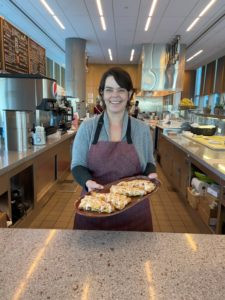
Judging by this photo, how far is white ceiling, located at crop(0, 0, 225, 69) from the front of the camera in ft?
14.6

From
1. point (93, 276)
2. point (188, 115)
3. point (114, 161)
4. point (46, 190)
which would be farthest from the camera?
point (188, 115)

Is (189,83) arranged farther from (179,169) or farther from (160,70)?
(179,169)

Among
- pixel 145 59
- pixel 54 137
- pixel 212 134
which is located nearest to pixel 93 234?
pixel 54 137

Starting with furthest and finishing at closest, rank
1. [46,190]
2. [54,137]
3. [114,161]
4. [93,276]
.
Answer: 1. [54,137]
2. [46,190]
3. [114,161]
4. [93,276]

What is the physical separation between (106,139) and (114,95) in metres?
0.25

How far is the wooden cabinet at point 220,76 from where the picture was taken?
8.43 meters

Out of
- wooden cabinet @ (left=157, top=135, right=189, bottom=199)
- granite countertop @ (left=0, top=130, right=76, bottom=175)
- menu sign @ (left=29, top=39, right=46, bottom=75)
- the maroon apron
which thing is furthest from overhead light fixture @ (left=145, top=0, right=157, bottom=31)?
the maroon apron

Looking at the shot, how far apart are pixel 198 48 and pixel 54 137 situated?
5.82m

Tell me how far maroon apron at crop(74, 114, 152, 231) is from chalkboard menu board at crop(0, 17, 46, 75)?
276 centimetres

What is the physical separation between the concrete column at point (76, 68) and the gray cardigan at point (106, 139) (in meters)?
5.67

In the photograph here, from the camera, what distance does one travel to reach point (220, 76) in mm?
8672

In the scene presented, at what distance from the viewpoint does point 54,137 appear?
11.9 feet

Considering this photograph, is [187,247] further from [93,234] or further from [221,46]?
[221,46]

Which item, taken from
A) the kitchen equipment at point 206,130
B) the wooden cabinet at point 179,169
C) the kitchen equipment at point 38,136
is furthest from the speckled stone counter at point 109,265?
the kitchen equipment at point 206,130
